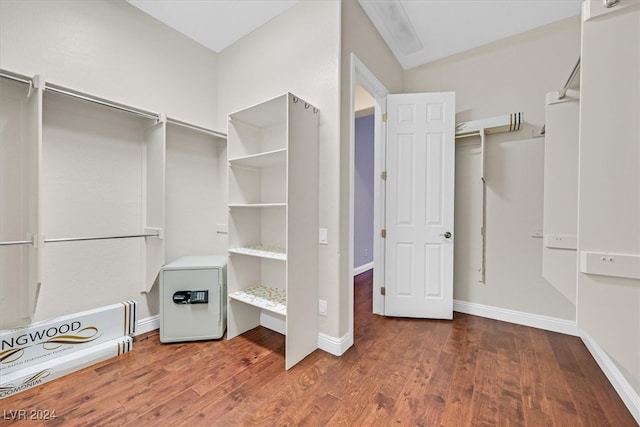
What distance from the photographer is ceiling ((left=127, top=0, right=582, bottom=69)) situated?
2.20m

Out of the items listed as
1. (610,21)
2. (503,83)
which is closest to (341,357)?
(610,21)

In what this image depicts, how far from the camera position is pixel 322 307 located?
2.08m

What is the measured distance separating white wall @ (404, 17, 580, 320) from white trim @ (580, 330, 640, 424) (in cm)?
55

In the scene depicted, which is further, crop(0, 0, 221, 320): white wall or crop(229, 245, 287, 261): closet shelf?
crop(229, 245, 287, 261): closet shelf

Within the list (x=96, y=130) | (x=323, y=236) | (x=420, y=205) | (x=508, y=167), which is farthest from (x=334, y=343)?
(x=96, y=130)

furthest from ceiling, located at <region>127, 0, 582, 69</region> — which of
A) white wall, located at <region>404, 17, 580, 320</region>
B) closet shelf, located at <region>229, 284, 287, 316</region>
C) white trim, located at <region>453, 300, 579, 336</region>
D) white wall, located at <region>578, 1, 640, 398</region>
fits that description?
white trim, located at <region>453, 300, 579, 336</region>

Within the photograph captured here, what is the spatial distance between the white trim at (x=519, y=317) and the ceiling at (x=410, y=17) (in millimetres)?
2780

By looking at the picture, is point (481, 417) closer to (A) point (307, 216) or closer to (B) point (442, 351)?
(B) point (442, 351)

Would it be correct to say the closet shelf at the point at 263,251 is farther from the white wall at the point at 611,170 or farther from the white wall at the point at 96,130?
the white wall at the point at 611,170

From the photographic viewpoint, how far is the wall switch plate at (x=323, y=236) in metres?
2.06

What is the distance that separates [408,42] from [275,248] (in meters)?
2.54

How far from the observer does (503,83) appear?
103 inches

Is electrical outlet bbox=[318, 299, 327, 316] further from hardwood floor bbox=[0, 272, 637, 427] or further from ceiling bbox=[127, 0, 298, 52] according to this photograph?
ceiling bbox=[127, 0, 298, 52]

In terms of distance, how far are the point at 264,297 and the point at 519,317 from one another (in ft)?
8.28
